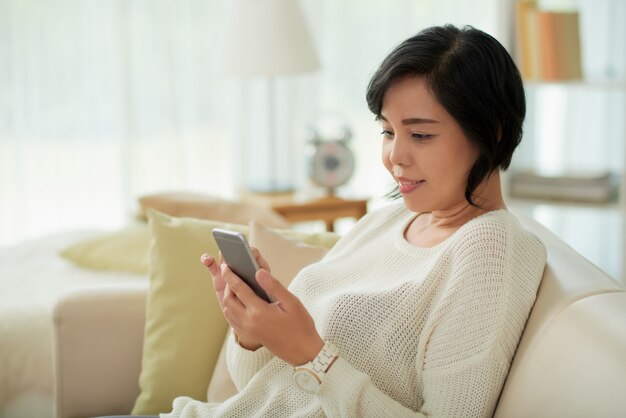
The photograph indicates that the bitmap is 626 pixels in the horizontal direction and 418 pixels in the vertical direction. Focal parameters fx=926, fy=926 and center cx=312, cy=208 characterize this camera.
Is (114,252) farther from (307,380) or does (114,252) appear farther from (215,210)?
(307,380)

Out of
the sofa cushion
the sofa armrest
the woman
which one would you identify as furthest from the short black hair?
the sofa armrest

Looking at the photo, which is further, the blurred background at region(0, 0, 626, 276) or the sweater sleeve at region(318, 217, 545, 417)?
the blurred background at region(0, 0, 626, 276)

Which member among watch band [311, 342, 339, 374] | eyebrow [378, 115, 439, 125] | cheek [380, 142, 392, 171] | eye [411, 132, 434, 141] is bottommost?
watch band [311, 342, 339, 374]

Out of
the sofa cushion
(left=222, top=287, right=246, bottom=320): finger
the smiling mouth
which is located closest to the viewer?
the sofa cushion

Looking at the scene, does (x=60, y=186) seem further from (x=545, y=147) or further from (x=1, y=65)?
(x=545, y=147)

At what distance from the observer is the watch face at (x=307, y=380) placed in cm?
140

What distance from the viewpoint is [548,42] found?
3627mm

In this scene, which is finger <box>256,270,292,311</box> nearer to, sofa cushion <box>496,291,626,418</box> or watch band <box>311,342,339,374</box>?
watch band <box>311,342,339,374</box>

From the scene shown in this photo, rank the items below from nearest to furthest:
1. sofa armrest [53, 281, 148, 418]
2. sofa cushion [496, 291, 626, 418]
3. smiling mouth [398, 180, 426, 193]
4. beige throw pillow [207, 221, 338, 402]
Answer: sofa cushion [496, 291, 626, 418] < smiling mouth [398, 180, 426, 193] < beige throw pillow [207, 221, 338, 402] < sofa armrest [53, 281, 148, 418]

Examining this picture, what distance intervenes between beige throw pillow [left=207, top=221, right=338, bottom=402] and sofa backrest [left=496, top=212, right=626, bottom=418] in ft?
2.01

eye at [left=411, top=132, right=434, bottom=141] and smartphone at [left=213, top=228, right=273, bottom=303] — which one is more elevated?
eye at [left=411, top=132, right=434, bottom=141]

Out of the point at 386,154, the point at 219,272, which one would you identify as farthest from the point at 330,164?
the point at 219,272

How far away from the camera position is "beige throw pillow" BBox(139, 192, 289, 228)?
267 centimetres

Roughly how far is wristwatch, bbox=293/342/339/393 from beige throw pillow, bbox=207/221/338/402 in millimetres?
510
